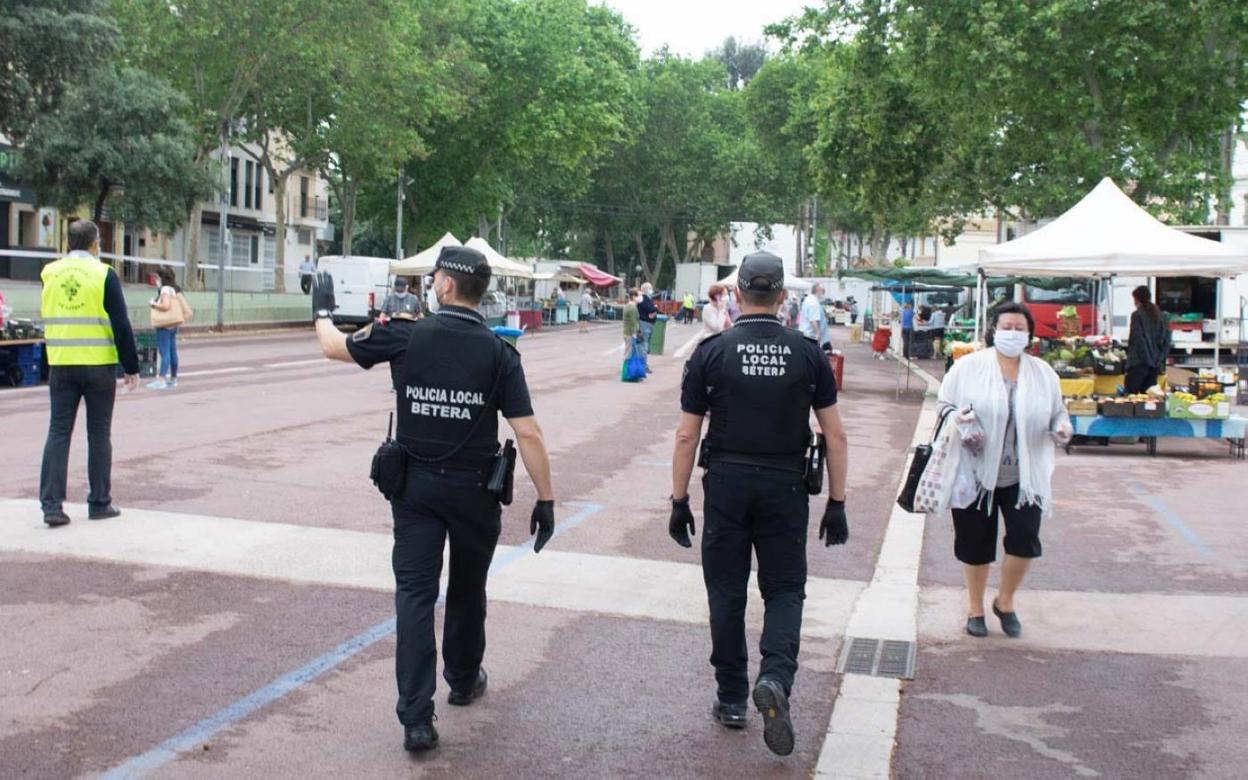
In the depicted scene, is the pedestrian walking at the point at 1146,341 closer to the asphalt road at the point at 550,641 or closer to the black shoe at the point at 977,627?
the asphalt road at the point at 550,641

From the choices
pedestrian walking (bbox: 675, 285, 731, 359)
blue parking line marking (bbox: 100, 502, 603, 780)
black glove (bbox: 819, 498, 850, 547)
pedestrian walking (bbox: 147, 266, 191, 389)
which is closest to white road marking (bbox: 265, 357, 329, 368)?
pedestrian walking (bbox: 147, 266, 191, 389)

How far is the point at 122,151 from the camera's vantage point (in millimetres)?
35469

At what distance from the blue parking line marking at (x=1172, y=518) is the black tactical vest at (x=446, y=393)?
6.27 m

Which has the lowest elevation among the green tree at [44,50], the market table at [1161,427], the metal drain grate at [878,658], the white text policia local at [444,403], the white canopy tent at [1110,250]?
the metal drain grate at [878,658]

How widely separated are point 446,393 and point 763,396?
113cm

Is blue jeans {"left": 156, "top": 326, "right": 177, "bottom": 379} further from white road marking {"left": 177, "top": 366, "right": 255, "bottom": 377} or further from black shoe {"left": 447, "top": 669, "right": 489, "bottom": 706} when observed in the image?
black shoe {"left": 447, "top": 669, "right": 489, "bottom": 706}

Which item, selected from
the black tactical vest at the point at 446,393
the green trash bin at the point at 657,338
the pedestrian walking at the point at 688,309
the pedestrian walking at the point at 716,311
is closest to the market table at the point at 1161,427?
the pedestrian walking at the point at 716,311

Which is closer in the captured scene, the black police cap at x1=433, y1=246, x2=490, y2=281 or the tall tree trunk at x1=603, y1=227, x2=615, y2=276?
the black police cap at x1=433, y1=246, x2=490, y2=281

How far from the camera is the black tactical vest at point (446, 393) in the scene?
4926 mm

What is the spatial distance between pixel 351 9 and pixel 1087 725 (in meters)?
33.9

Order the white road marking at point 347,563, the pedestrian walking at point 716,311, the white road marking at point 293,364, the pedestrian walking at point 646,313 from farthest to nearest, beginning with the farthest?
the pedestrian walking at point 646,313, the white road marking at point 293,364, the pedestrian walking at point 716,311, the white road marking at point 347,563

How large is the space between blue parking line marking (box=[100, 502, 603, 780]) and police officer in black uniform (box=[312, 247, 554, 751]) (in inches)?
28.1

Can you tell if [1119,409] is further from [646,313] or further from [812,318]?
[646,313]

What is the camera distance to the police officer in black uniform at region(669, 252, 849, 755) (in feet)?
16.5
